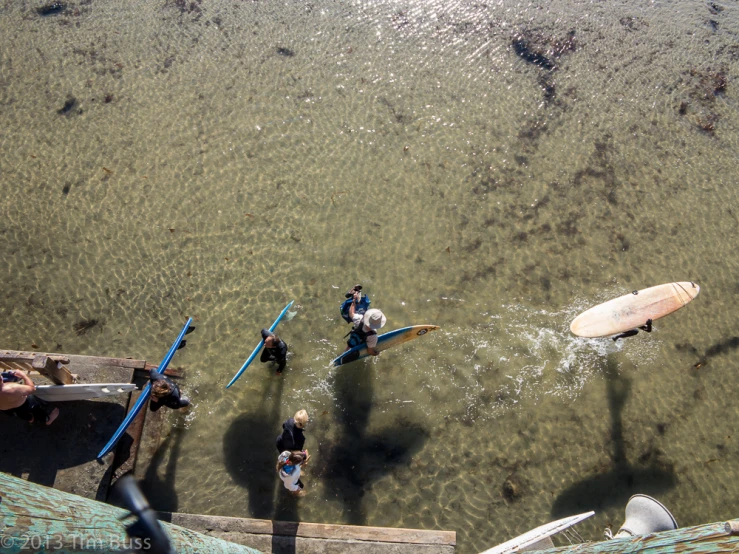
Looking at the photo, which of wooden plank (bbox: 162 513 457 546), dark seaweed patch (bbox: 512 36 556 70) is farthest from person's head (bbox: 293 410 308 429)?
dark seaweed patch (bbox: 512 36 556 70)

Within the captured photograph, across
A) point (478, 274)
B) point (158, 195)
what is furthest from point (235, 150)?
point (478, 274)

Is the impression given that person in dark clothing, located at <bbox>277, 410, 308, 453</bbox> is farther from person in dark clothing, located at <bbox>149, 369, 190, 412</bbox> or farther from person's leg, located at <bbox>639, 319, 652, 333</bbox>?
person's leg, located at <bbox>639, 319, 652, 333</bbox>

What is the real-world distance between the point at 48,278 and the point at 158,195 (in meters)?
2.52

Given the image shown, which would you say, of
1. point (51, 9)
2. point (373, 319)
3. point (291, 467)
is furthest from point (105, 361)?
point (51, 9)

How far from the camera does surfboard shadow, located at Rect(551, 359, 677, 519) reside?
7406mm

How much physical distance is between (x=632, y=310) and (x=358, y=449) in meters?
5.25

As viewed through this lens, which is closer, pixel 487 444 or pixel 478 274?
pixel 487 444

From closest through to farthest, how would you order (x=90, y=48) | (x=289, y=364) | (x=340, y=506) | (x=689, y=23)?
(x=340, y=506), (x=289, y=364), (x=90, y=48), (x=689, y=23)

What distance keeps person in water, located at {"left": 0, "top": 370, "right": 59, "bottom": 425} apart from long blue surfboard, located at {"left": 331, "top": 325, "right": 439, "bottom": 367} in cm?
425

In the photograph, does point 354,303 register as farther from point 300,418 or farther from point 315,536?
point 315,536

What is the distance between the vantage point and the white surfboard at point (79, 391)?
21.7ft

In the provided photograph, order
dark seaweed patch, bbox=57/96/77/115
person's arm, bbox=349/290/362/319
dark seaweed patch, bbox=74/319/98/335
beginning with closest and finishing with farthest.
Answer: person's arm, bbox=349/290/362/319 → dark seaweed patch, bbox=74/319/98/335 → dark seaweed patch, bbox=57/96/77/115

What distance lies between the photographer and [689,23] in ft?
41.3

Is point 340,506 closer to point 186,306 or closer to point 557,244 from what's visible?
point 186,306
